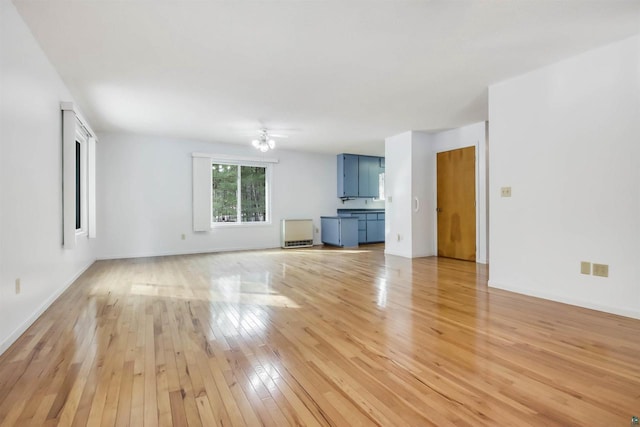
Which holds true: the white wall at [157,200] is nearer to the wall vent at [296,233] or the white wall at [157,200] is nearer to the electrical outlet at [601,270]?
the wall vent at [296,233]

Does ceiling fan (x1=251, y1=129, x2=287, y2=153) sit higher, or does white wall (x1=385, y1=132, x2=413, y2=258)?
ceiling fan (x1=251, y1=129, x2=287, y2=153)

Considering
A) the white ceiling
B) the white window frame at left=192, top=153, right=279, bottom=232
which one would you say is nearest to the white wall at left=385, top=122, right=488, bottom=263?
the white ceiling

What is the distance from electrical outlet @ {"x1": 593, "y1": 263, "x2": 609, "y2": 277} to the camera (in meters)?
2.76

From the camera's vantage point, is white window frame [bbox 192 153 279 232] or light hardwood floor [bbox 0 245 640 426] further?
white window frame [bbox 192 153 279 232]

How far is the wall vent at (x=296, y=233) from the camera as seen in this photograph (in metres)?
7.45

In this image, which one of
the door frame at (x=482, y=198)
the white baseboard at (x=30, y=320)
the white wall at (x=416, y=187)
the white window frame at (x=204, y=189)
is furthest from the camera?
the white window frame at (x=204, y=189)

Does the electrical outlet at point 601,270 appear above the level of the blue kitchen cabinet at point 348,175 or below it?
below

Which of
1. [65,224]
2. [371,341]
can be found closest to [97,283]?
[65,224]

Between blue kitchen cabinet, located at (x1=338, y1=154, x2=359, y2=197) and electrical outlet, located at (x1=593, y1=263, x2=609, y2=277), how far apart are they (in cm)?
558

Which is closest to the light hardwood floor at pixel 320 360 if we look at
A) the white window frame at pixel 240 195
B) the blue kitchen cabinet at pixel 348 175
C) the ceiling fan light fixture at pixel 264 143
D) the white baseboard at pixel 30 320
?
the white baseboard at pixel 30 320

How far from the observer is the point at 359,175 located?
26.8 ft

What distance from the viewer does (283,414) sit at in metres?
1.38

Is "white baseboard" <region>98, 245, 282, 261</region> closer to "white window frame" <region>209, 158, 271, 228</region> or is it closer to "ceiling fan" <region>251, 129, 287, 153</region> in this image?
"white window frame" <region>209, 158, 271, 228</region>

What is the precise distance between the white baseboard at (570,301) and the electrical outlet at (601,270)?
0.87ft
